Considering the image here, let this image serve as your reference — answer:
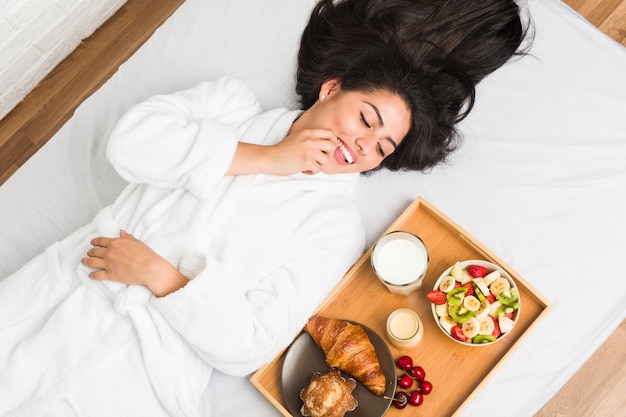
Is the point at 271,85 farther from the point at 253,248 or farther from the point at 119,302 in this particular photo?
the point at 119,302

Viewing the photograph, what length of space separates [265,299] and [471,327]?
50cm

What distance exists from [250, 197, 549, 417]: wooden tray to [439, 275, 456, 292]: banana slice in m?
0.08

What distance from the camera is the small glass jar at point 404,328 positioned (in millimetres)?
1528

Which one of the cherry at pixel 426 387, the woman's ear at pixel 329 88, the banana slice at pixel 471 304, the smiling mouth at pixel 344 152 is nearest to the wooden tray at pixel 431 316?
the cherry at pixel 426 387

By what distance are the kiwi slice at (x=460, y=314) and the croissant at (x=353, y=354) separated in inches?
8.4

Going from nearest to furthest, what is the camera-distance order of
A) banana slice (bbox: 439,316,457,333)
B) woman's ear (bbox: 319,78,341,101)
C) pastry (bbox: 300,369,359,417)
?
pastry (bbox: 300,369,359,417) → banana slice (bbox: 439,316,457,333) → woman's ear (bbox: 319,78,341,101)

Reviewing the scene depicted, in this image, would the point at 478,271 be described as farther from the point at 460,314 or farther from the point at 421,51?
the point at 421,51

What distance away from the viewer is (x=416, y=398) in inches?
60.3

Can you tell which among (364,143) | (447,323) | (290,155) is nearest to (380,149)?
(364,143)

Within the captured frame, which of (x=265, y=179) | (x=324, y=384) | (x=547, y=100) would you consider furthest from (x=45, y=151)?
(x=547, y=100)

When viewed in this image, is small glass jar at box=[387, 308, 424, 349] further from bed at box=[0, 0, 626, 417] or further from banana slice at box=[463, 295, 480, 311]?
bed at box=[0, 0, 626, 417]

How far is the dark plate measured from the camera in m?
1.52

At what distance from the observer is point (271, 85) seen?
1.91 m

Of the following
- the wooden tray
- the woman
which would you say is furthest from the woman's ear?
the wooden tray
